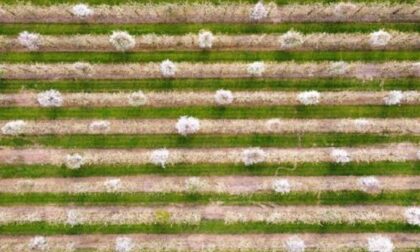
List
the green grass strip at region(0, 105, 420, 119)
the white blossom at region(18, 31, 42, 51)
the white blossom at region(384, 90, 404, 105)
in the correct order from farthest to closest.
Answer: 1. the green grass strip at region(0, 105, 420, 119)
2. the white blossom at region(384, 90, 404, 105)
3. the white blossom at region(18, 31, 42, 51)

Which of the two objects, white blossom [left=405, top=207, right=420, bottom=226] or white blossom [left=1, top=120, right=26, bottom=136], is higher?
white blossom [left=1, top=120, right=26, bottom=136]

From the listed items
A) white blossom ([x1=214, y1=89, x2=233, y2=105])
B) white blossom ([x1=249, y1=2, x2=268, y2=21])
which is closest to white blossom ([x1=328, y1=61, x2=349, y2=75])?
white blossom ([x1=249, y1=2, x2=268, y2=21])

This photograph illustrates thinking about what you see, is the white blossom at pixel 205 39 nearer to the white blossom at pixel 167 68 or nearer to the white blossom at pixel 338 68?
the white blossom at pixel 167 68

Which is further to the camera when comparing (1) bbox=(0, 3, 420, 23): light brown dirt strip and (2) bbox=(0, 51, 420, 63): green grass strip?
(2) bbox=(0, 51, 420, 63): green grass strip

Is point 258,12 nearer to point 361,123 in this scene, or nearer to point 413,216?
point 361,123

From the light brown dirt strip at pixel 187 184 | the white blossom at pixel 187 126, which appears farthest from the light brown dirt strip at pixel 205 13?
the light brown dirt strip at pixel 187 184

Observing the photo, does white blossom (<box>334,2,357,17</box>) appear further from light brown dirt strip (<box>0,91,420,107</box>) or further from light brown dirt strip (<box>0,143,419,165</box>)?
light brown dirt strip (<box>0,143,419,165</box>)

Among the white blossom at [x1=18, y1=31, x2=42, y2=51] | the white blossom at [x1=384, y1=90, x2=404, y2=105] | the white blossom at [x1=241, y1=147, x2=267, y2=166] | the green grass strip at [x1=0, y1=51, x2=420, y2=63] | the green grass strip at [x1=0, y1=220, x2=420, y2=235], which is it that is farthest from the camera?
the green grass strip at [x1=0, y1=51, x2=420, y2=63]

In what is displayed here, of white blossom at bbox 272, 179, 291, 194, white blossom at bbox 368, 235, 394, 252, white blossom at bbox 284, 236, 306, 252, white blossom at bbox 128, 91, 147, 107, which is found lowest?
white blossom at bbox 284, 236, 306, 252
